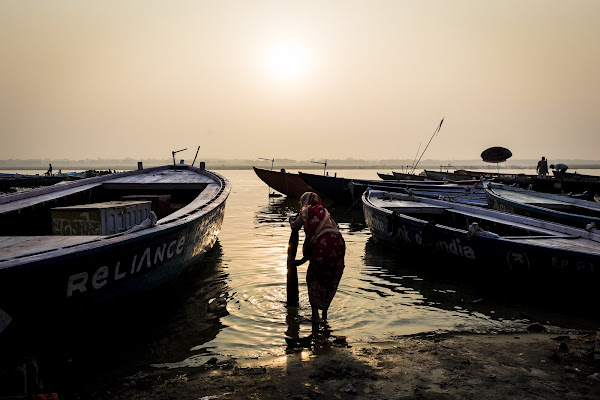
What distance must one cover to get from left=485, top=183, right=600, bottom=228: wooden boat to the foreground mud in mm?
5646

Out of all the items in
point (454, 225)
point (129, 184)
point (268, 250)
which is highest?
point (129, 184)

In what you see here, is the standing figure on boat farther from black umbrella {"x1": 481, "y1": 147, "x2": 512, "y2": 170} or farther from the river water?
black umbrella {"x1": 481, "y1": 147, "x2": 512, "y2": 170}

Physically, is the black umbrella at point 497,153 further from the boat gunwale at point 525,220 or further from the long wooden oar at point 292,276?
the long wooden oar at point 292,276

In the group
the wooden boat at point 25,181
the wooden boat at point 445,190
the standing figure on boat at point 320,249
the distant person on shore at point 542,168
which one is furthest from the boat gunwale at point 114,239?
A: the wooden boat at point 25,181

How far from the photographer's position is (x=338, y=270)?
6.02m

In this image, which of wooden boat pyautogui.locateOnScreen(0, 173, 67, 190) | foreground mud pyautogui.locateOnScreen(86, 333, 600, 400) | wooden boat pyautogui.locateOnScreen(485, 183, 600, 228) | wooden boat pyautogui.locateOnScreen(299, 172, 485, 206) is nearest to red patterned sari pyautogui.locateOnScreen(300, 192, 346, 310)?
foreground mud pyautogui.locateOnScreen(86, 333, 600, 400)

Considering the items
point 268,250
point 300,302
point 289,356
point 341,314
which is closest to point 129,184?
point 268,250

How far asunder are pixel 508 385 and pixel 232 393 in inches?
101

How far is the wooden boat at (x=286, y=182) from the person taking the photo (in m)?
32.1

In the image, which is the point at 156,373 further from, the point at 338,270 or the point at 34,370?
the point at 338,270

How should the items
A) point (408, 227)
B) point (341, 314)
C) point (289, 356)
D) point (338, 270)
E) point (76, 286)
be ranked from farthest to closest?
point (408, 227) → point (341, 314) → point (338, 270) → point (289, 356) → point (76, 286)

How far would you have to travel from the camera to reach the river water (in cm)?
507

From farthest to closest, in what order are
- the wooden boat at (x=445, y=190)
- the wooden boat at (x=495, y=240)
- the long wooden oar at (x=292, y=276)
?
1. the wooden boat at (x=445, y=190)
2. the wooden boat at (x=495, y=240)
3. the long wooden oar at (x=292, y=276)

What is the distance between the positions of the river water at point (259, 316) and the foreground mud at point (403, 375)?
2.04ft
